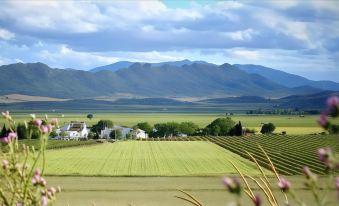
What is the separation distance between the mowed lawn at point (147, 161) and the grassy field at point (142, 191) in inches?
156

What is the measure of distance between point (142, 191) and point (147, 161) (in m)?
21.9

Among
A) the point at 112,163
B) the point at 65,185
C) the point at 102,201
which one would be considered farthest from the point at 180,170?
the point at 102,201

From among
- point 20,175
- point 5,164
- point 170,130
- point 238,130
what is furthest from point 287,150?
point 5,164

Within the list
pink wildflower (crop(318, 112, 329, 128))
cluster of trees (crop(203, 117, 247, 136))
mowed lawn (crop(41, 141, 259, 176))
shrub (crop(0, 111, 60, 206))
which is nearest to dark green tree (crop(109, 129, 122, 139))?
cluster of trees (crop(203, 117, 247, 136))

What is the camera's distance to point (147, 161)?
61812mm

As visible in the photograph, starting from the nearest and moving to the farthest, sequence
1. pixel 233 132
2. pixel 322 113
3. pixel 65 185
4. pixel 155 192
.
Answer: pixel 322 113 < pixel 155 192 < pixel 65 185 < pixel 233 132

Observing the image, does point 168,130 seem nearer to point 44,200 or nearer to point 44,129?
point 44,129

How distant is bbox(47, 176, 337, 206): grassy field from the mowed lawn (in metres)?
3.95

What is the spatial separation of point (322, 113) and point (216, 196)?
35.8 metres

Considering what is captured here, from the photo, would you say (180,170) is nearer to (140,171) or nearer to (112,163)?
(140,171)

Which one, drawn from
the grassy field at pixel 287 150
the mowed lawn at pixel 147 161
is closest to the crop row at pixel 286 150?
the grassy field at pixel 287 150

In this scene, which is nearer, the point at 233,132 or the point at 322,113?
the point at 322,113

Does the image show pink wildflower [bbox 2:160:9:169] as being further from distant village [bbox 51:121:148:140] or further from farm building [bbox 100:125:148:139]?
farm building [bbox 100:125:148:139]

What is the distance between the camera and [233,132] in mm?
111125
